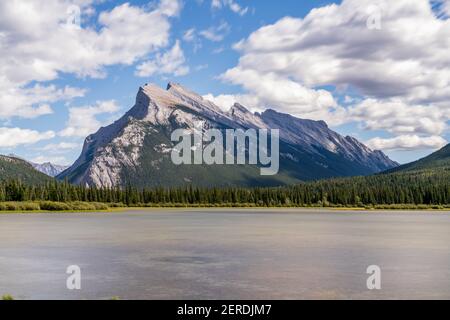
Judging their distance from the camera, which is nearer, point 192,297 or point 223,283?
point 192,297

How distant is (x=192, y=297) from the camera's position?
29.0 m

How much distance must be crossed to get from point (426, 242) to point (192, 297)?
143 feet

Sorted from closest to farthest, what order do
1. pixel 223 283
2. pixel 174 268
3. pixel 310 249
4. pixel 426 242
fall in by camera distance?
pixel 223 283 < pixel 174 268 < pixel 310 249 < pixel 426 242
